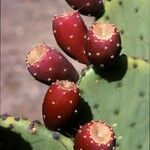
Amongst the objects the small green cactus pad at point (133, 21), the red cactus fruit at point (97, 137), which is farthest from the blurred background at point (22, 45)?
the red cactus fruit at point (97, 137)

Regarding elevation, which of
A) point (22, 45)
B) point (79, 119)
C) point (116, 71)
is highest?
point (116, 71)

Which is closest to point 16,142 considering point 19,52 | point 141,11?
point 141,11

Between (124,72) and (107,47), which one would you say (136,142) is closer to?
(124,72)

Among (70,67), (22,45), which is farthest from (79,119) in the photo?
(22,45)

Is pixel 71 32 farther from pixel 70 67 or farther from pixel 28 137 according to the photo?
pixel 28 137

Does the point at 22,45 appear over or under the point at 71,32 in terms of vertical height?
under

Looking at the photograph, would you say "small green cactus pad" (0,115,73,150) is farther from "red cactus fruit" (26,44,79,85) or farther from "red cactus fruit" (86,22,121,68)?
"red cactus fruit" (86,22,121,68)

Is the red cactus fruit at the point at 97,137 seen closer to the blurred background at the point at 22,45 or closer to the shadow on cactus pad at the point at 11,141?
the shadow on cactus pad at the point at 11,141
